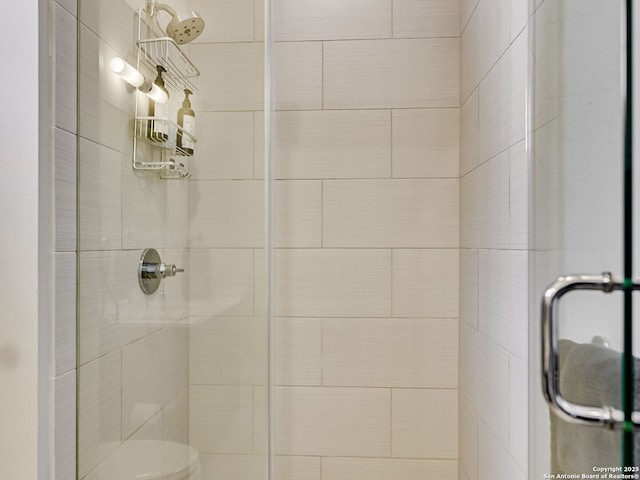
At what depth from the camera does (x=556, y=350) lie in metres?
0.49

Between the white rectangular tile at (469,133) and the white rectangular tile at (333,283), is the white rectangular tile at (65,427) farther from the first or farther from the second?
the white rectangular tile at (469,133)

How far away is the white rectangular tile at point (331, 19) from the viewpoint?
153 centimetres

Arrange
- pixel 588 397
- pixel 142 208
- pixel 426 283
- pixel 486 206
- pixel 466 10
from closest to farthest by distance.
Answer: pixel 588 397
pixel 142 208
pixel 486 206
pixel 466 10
pixel 426 283

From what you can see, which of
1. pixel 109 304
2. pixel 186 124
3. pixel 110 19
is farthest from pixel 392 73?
pixel 109 304

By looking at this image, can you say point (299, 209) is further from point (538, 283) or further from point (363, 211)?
point (538, 283)

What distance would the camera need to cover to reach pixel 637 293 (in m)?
0.40


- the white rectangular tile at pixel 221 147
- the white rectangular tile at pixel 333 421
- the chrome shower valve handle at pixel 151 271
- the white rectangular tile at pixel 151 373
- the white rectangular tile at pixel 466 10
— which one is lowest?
the white rectangular tile at pixel 333 421

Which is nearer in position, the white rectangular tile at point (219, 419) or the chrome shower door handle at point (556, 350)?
the chrome shower door handle at point (556, 350)

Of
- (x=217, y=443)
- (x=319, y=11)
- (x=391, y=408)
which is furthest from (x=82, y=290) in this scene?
(x=319, y=11)

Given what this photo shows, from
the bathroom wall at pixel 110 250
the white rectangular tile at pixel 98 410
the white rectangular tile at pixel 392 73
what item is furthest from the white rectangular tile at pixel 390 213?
the white rectangular tile at pixel 98 410

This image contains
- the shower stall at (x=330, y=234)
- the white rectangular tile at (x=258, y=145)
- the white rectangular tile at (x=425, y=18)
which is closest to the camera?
the shower stall at (x=330, y=234)

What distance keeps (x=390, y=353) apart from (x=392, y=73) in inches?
37.7

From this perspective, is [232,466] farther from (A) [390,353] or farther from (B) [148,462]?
(A) [390,353]

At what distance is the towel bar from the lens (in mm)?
441
